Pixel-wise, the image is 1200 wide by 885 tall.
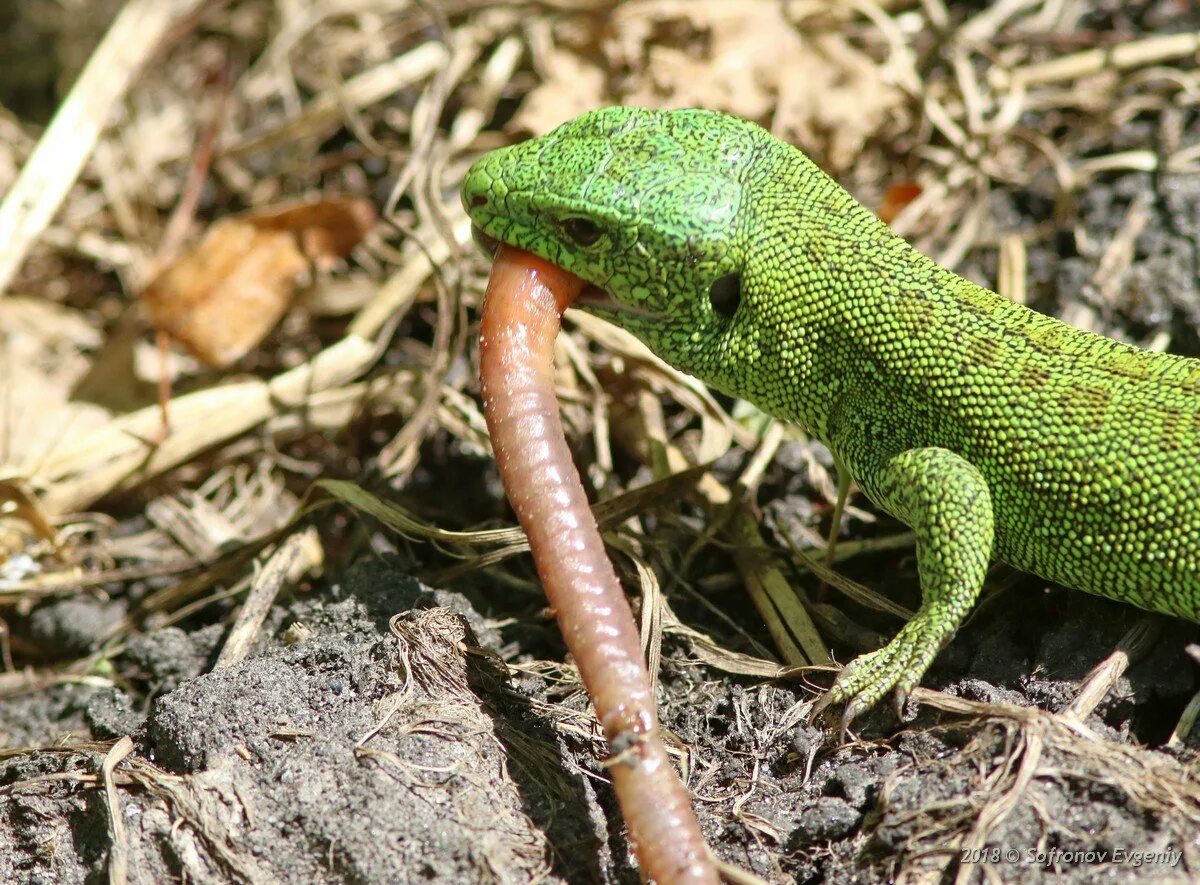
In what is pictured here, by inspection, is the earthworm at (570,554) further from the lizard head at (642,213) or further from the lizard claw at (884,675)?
the lizard claw at (884,675)

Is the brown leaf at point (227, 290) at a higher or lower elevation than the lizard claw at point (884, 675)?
higher

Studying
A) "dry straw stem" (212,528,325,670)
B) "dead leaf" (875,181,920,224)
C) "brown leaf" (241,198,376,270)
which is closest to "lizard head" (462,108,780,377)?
"dry straw stem" (212,528,325,670)

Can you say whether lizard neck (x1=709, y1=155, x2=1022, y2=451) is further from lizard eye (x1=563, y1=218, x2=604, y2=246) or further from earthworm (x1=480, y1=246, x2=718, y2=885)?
earthworm (x1=480, y1=246, x2=718, y2=885)

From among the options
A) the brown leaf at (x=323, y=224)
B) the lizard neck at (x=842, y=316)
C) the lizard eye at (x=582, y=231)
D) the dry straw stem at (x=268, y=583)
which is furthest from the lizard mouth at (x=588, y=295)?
the brown leaf at (x=323, y=224)

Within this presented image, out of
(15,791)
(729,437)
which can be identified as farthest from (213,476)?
(729,437)

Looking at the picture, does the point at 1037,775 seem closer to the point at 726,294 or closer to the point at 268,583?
the point at 726,294

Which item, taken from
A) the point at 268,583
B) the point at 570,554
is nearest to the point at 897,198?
the point at 570,554
